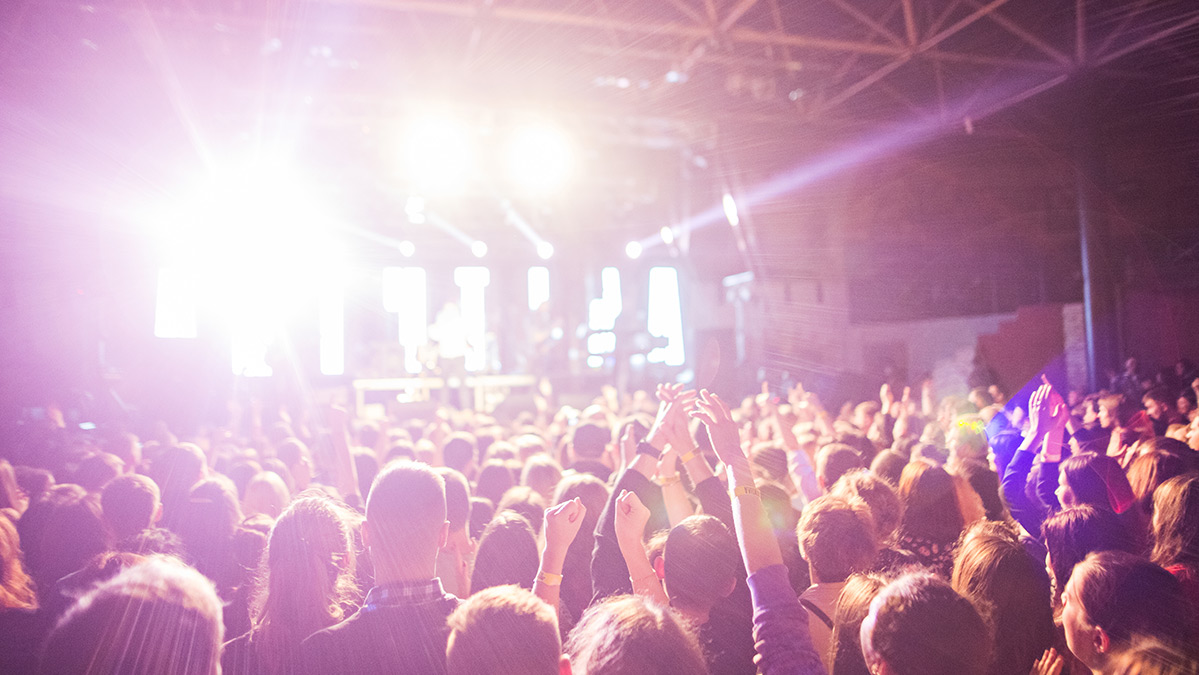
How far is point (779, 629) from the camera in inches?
61.4

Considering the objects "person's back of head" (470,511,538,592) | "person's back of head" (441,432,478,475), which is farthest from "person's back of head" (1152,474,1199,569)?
"person's back of head" (441,432,478,475)

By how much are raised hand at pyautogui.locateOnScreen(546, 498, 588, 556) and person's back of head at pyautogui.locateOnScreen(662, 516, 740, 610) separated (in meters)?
0.24

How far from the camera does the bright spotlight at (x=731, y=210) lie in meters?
13.9

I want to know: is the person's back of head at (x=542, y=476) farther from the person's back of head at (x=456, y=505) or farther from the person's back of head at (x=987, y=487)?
the person's back of head at (x=987, y=487)

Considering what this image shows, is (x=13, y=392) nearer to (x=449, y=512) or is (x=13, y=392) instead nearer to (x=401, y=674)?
(x=449, y=512)

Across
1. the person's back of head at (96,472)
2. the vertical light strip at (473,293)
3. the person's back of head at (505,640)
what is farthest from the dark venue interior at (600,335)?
the person's back of head at (96,472)

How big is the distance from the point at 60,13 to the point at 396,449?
664cm

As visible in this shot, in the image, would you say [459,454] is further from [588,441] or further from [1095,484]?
[1095,484]

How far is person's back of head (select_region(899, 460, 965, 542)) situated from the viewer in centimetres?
254

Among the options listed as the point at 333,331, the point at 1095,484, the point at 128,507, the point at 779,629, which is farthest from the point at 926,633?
the point at 333,331

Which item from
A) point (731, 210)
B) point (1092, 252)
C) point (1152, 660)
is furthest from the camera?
point (731, 210)

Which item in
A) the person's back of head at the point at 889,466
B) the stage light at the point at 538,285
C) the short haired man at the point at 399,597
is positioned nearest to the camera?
the short haired man at the point at 399,597

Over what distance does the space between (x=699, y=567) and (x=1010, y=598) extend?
2.40 ft

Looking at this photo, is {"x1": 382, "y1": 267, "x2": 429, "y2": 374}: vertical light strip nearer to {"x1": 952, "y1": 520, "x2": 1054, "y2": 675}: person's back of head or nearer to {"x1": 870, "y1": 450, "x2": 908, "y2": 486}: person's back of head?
{"x1": 870, "y1": 450, "x2": 908, "y2": 486}: person's back of head
